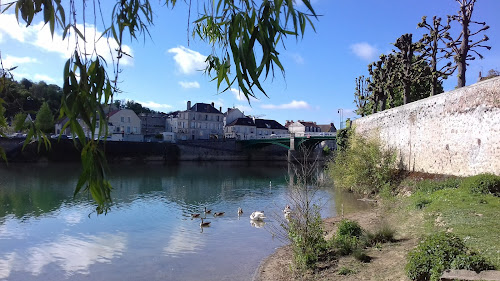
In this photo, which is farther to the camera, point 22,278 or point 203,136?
A: point 203,136

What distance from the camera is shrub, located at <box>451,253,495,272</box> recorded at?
5500 mm

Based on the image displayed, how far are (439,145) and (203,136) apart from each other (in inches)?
2494

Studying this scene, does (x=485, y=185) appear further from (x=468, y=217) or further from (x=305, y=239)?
(x=305, y=239)

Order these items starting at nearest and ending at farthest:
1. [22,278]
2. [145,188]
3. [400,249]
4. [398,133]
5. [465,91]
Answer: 1. [400,249]
2. [22,278]
3. [465,91]
4. [398,133]
5. [145,188]

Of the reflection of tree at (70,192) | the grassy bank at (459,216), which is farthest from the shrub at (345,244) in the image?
the reflection of tree at (70,192)

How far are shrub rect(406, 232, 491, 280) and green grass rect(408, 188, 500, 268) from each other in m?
0.52

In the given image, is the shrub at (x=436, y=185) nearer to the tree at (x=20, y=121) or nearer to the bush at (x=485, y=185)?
the bush at (x=485, y=185)

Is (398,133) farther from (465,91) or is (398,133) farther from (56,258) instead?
(56,258)

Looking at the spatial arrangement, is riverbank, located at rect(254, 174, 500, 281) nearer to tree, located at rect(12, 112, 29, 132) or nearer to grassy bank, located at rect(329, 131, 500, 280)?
grassy bank, located at rect(329, 131, 500, 280)

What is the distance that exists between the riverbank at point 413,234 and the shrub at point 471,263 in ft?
1.25

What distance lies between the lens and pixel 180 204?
21.3 meters

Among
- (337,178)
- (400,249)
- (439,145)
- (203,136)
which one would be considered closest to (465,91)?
(439,145)

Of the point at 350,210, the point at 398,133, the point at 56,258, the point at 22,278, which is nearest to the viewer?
the point at 22,278

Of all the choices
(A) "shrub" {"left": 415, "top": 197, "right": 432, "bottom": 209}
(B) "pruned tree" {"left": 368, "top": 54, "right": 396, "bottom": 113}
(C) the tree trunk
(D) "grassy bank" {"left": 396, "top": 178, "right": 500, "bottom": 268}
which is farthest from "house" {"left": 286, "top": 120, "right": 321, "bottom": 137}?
(A) "shrub" {"left": 415, "top": 197, "right": 432, "bottom": 209}
